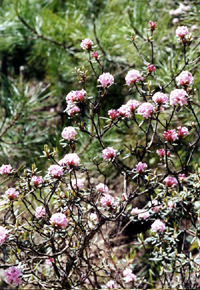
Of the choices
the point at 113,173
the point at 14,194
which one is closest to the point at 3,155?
the point at 113,173

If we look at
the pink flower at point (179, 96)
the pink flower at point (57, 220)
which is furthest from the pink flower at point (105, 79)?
the pink flower at point (57, 220)

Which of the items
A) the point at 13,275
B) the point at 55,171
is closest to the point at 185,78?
the point at 55,171

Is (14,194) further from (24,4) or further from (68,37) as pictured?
(24,4)

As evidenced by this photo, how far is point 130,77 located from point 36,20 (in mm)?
1302

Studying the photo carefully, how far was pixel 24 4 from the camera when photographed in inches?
68.8

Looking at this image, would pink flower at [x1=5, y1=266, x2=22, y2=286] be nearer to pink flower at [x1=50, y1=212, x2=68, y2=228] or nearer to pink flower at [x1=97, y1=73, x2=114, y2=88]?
pink flower at [x1=50, y1=212, x2=68, y2=228]

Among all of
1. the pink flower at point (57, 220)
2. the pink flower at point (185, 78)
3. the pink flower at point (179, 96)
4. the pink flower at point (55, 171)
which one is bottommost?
the pink flower at point (57, 220)

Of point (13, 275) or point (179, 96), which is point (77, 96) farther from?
point (13, 275)

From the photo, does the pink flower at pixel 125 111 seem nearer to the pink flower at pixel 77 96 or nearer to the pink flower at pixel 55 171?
the pink flower at pixel 77 96

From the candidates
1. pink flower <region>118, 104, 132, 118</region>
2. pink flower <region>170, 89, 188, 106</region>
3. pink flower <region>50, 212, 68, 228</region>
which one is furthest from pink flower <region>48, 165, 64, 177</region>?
pink flower <region>170, 89, 188, 106</region>

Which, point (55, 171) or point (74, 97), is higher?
point (74, 97)

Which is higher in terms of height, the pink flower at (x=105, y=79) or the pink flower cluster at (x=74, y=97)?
the pink flower at (x=105, y=79)

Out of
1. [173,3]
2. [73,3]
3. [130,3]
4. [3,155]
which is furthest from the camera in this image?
[73,3]

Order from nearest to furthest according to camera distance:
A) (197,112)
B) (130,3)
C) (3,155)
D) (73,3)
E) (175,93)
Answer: (175,93)
(197,112)
(3,155)
(130,3)
(73,3)
